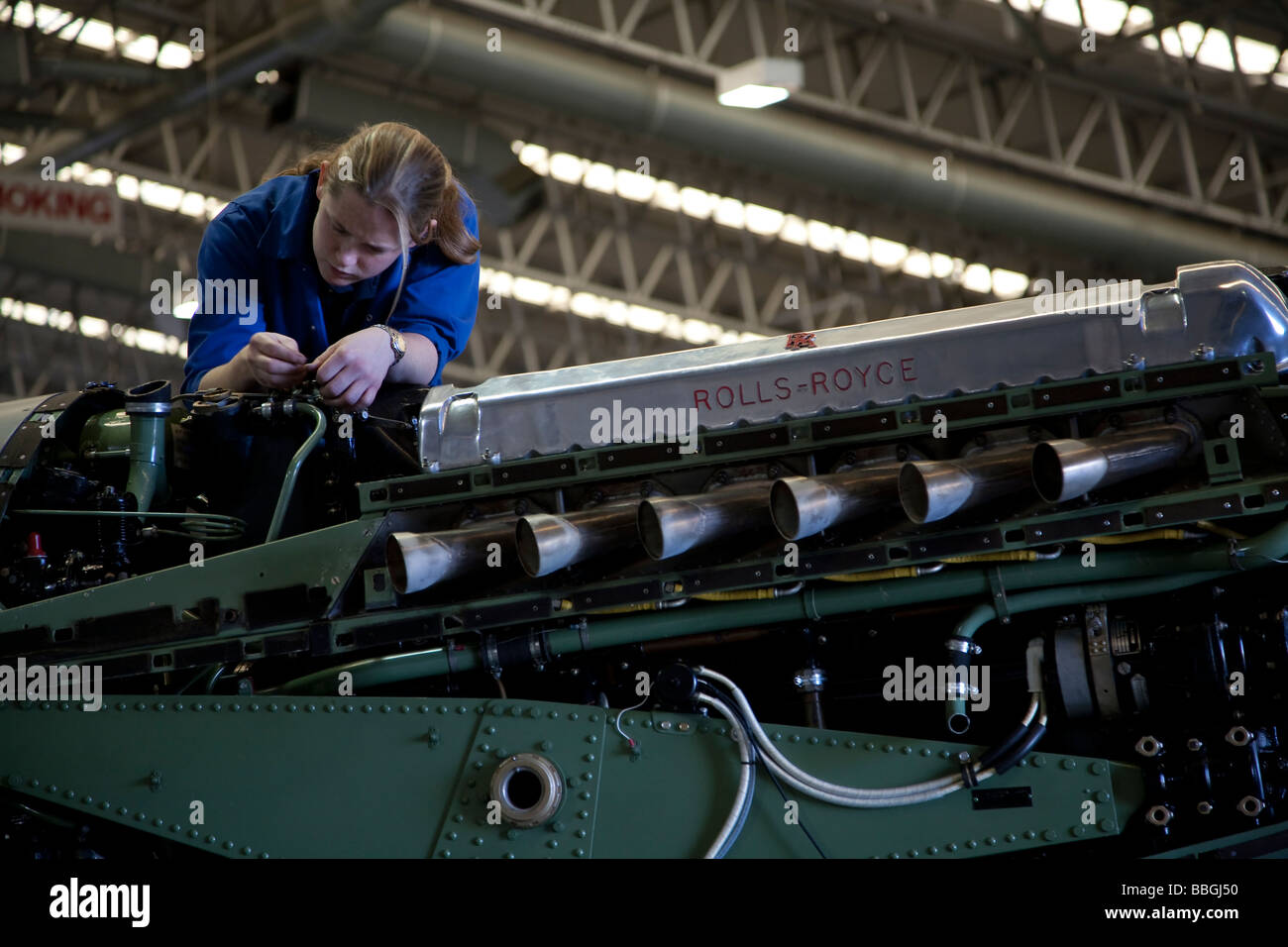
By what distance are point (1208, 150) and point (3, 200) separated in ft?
41.6

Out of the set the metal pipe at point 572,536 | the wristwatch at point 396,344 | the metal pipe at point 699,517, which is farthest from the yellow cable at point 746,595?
the wristwatch at point 396,344

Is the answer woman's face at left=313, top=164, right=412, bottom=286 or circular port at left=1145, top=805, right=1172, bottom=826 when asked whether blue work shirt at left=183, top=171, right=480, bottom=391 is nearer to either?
woman's face at left=313, top=164, right=412, bottom=286

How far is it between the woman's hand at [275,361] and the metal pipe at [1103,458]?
95.2 inches

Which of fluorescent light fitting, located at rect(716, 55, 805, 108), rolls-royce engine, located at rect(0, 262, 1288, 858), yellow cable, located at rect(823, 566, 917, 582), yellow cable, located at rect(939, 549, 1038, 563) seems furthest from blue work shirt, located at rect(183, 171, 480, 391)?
fluorescent light fitting, located at rect(716, 55, 805, 108)

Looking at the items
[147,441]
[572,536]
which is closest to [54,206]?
[147,441]

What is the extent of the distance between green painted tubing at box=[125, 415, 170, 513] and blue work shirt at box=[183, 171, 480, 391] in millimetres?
347

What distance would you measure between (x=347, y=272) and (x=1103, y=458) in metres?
2.62

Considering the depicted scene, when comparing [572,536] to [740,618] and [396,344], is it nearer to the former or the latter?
[740,618]

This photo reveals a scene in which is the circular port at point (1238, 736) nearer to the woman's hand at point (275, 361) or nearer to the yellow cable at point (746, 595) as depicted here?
the yellow cable at point (746, 595)

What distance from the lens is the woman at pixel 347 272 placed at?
4668 millimetres

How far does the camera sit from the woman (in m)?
4.67

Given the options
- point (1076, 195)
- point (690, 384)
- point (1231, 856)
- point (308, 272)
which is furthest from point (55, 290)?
point (1231, 856)

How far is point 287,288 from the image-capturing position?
5.24 m
